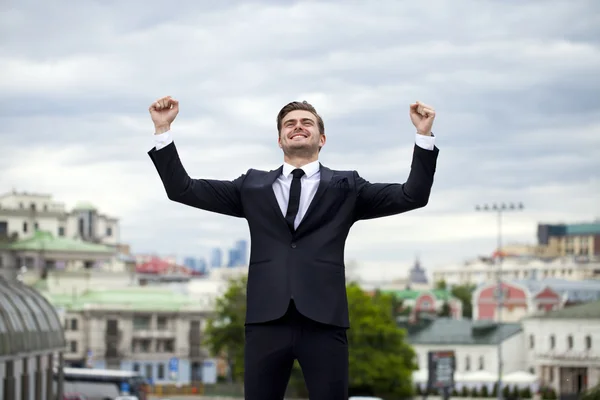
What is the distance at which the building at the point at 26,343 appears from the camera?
28528 mm

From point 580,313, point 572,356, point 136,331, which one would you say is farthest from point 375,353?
point 136,331

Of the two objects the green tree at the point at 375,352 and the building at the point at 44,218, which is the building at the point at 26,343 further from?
the building at the point at 44,218

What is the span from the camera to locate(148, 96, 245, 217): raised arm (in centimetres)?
681

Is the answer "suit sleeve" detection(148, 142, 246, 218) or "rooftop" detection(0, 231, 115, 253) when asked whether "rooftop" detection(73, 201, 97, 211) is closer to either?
"rooftop" detection(0, 231, 115, 253)

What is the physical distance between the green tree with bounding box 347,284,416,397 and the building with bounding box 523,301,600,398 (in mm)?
26603

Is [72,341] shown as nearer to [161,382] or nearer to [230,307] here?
[161,382]

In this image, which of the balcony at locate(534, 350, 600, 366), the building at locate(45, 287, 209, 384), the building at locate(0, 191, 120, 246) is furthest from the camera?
the building at locate(0, 191, 120, 246)

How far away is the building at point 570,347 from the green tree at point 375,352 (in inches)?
1047

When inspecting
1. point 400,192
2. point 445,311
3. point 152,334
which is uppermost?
point 400,192

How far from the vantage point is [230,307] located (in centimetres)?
9912

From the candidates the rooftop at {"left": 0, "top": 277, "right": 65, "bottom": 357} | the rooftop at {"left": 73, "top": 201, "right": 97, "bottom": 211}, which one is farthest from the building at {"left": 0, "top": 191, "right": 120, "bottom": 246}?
the rooftop at {"left": 0, "top": 277, "right": 65, "bottom": 357}

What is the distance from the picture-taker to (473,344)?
424 feet

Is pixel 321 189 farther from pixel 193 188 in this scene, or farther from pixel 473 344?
pixel 473 344

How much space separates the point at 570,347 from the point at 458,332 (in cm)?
1687
